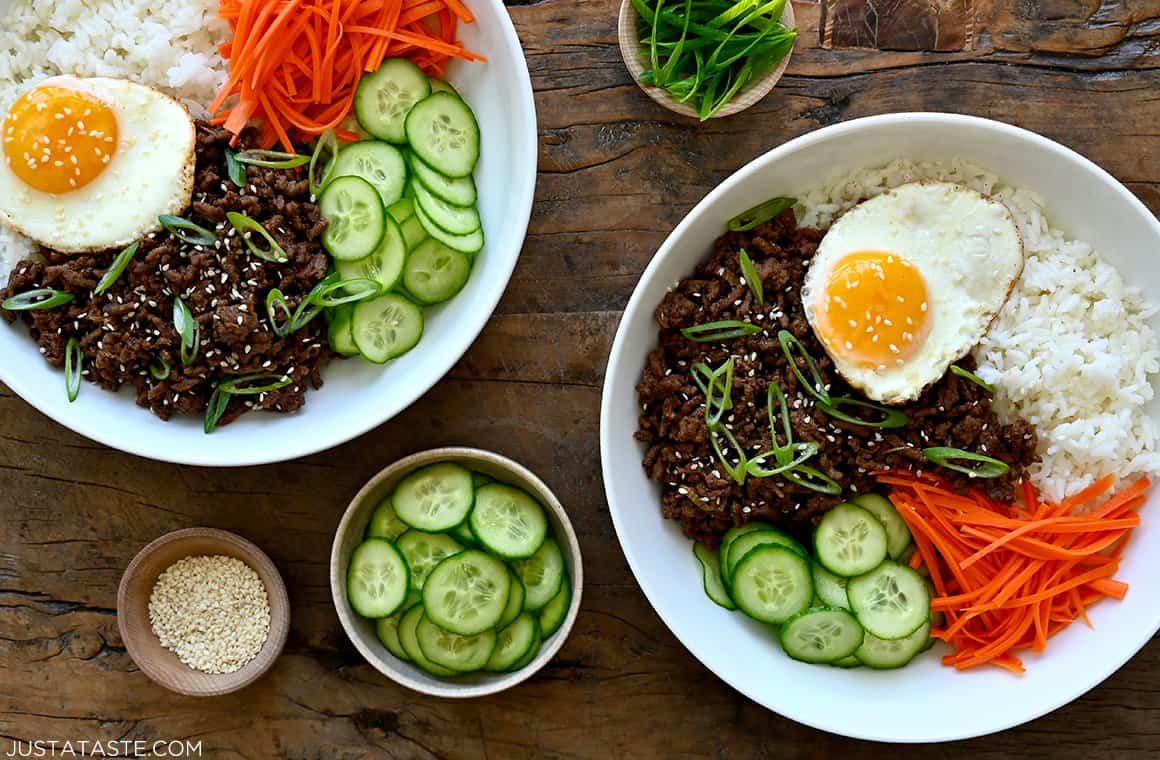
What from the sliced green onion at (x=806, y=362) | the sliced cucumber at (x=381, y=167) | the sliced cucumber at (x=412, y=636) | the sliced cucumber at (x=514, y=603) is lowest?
the sliced cucumber at (x=412, y=636)

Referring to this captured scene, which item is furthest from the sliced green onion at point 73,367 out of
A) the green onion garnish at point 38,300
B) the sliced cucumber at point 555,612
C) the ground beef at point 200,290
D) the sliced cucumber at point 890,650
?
the sliced cucumber at point 890,650

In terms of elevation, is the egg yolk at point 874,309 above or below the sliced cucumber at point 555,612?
above

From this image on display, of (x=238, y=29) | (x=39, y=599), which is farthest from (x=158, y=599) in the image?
(x=238, y=29)

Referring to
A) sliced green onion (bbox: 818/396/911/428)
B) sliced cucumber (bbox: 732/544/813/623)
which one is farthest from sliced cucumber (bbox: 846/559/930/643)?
sliced green onion (bbox: 818/396/911/428)

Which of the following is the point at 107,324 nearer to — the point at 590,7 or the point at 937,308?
the point at 590,7

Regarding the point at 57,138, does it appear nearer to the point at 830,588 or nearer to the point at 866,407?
the point at 866,407

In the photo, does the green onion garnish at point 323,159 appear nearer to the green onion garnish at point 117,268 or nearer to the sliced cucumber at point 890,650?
the green onion garnish at point 117,268

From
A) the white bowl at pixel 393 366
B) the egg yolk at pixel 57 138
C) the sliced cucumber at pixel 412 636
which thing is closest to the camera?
the egg yolk at pixel 57 138
